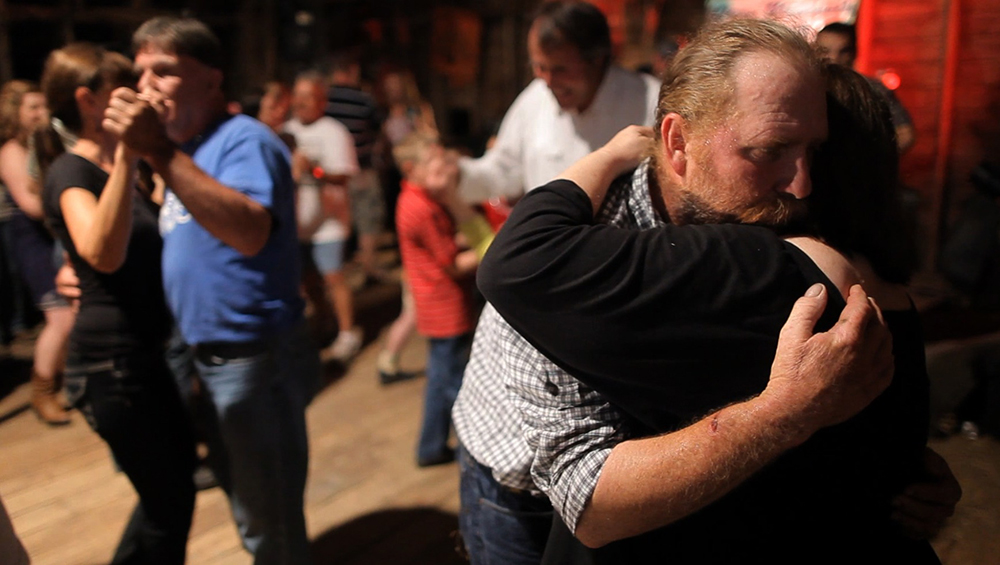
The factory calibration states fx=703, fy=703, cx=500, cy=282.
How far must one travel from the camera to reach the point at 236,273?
1793 mm

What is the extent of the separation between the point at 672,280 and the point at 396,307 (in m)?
4.91

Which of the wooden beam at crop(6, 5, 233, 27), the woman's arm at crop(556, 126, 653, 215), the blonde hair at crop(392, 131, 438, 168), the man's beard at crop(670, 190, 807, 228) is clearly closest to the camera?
the man's beard at crop(670, 190, 807, 228)

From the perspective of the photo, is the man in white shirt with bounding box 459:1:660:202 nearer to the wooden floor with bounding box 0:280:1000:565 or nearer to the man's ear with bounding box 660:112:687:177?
the man's ear with bounding box 660:112:687:177

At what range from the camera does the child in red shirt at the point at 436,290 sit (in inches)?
122

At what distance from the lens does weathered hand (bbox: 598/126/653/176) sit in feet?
3.61

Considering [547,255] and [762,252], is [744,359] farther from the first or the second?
[547,255]

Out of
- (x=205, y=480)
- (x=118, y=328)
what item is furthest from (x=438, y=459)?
(x=118, y=328)

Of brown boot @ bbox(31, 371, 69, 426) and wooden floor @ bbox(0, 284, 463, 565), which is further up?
brown boot @ bbox(31, 371, 69, 426)

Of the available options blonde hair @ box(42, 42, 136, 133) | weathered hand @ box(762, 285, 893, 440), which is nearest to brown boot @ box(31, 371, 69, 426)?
blonde hair @ box(42, 42, 136, 133)

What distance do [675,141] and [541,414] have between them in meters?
0.45

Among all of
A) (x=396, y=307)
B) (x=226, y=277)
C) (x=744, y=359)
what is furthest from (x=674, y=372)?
(x=396, y=307)

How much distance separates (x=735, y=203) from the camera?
38.4 inches

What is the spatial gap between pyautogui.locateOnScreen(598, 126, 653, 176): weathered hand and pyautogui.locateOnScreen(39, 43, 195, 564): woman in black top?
1289 millimetres

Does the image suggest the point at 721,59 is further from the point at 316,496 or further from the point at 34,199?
the point at 34,199
